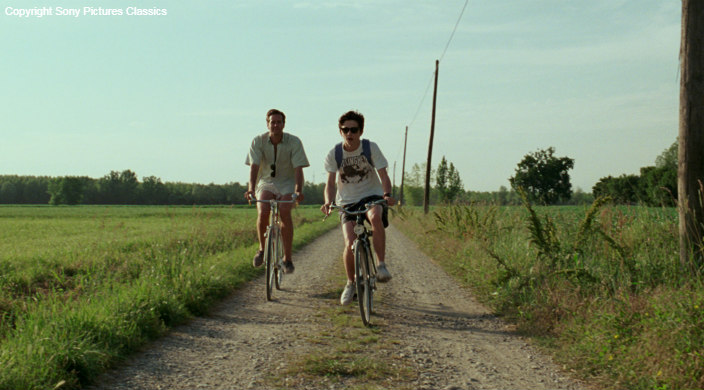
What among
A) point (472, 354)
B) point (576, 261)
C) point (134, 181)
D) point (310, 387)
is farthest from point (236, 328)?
point (134, 181)

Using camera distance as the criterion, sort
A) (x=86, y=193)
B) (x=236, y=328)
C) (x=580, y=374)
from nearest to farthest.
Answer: (x=580, y=374) → (x=236, y=328) → (x=86, y=193)

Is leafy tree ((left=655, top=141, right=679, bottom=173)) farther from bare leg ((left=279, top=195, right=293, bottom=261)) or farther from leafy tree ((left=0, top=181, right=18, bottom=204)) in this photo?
leafy tree ((left=0, top=181, right=18, bottom=204))

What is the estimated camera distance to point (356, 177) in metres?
5.74

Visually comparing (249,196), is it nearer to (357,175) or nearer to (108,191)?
(357,175)

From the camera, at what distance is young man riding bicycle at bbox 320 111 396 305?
5637 millimetres


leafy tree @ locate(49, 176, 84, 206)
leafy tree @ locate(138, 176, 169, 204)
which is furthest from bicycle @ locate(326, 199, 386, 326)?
leafy tree @ locate(49, 176, 84, 206)

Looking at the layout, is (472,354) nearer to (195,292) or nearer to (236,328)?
(236,328)

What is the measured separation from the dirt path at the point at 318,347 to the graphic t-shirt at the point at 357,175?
1.29 metres

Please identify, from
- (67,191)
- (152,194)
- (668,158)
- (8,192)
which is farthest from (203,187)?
(668,158)

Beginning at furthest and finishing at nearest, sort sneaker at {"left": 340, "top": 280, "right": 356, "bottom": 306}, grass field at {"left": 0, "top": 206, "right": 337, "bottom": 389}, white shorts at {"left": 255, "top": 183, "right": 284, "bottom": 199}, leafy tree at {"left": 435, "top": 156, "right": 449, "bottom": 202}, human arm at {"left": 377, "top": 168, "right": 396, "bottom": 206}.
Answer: leafy tree at {"left": 435, "top": 156, "right": 449, "bottom": 202} < white shorts at {"left": 255, "top": 183, "right": 284, "bottom": 199} < sneaker at {"left": 340, "top": 280, "right": 356, "bottom": 306} < human arm at {"left": 377, "top": 168, "right": 396, "bottom": 206} < grass field at {"left": 0, "top": 206, "right": 337, "bottom": 389}

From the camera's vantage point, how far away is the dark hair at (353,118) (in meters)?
5.71

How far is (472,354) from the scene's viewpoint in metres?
4.36

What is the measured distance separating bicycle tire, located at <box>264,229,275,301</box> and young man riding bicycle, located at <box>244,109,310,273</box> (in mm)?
193

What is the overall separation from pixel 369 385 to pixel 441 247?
9083 mm
